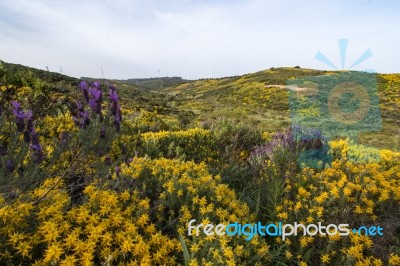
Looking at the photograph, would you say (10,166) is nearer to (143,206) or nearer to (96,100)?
(96,100)

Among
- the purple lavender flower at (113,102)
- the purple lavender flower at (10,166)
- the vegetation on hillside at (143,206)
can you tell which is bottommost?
the vegetation on hillside at (143,206)

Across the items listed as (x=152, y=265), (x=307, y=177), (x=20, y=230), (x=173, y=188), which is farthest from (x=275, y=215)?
(x=20, y=230)

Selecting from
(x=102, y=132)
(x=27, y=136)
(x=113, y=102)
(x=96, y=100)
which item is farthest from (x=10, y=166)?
(x=113, y=102)

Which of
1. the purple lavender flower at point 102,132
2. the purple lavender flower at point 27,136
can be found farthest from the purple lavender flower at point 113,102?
the purple lavender flower at point 27,136

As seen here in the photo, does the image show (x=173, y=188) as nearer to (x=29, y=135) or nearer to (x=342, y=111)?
(x=29, y=135)

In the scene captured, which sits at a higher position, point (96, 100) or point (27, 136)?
point (96, 100)

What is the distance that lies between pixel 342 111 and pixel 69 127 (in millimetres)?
30946

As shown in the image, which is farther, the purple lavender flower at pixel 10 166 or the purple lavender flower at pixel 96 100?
the purple lavender flower at pixel 96 100

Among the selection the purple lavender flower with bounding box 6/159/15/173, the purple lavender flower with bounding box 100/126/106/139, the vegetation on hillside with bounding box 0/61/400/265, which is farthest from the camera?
the purple lavender flower with bounding box 100/126/106/139

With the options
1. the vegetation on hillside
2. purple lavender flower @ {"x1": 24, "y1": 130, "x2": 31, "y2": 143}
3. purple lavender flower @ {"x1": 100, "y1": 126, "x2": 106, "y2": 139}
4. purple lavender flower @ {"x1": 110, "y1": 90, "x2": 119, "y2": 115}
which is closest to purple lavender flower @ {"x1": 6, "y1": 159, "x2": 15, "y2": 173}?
the vegetation on hillside

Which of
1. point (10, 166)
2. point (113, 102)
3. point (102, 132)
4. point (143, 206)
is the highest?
point (113, 102)

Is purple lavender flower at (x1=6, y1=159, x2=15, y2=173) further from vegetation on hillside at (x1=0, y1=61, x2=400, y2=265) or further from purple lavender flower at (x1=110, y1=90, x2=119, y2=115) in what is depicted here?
purple lavender flower at (x1=110, y1=90, x2=119, y2=115)

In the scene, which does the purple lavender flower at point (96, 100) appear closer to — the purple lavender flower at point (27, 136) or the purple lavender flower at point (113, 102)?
the purple lavender flower at point (113, 102)

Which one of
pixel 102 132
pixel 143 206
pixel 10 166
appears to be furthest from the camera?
pixel 143 206
